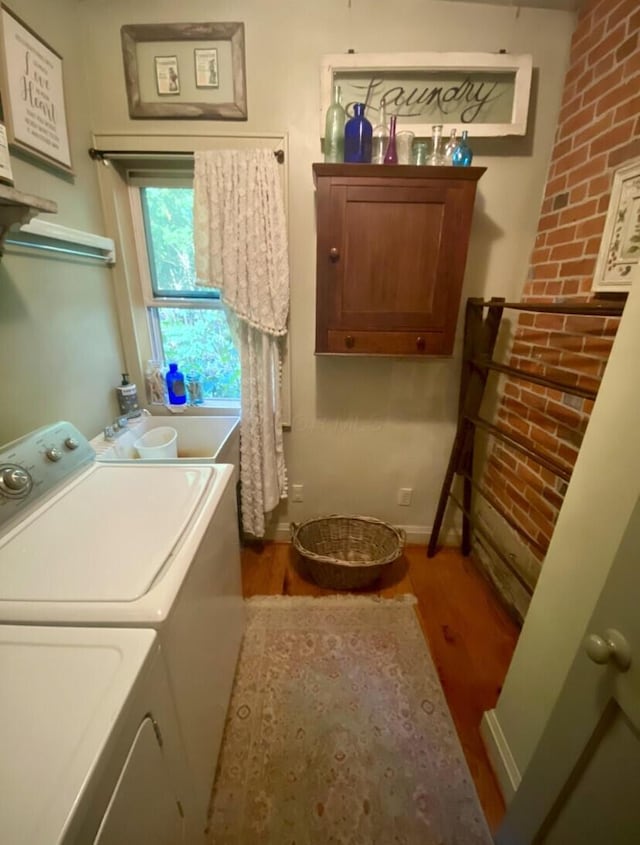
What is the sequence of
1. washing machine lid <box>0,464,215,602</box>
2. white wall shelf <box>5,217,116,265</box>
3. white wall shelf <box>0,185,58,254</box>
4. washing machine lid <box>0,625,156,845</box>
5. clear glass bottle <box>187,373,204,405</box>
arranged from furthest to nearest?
clear glass bottle <box>187,373,204,405</box>
white wall shelf <box>5,217,116,265</box>
white wall shelf <box>0,185,58,254</box>
washing machine lid <box>0,464,215,602</box>
washing machine lid <box>0,625,156,845</box>

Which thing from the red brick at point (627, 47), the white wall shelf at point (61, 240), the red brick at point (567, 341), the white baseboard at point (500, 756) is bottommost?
the white baseboard at point (500, 756)

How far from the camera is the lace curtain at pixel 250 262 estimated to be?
4.92ft

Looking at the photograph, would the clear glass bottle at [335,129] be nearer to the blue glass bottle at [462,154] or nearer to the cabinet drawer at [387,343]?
the blue glass bottle at [462,154]

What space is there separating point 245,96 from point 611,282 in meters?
1.59

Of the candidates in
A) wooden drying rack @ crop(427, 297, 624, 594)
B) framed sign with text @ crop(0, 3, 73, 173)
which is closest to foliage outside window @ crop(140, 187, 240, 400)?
framed sign with text @ crop(0, 3, 73, 173)

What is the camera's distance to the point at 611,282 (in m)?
1.21

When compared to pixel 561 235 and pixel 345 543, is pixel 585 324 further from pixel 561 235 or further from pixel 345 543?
pixel 345 543

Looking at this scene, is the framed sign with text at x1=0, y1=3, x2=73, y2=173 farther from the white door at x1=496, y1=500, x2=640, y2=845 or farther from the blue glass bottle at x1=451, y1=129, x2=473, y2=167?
the white door at x1=496, y1=500, x2=640, y2=845

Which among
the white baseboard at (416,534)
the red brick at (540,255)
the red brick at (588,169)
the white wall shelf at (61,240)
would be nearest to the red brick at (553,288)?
the red brick at (540,255)

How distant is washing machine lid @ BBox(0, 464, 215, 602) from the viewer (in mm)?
732

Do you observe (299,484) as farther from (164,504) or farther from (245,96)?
(245,96)

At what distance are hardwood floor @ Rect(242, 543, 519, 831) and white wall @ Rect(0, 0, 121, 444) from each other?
1.19m

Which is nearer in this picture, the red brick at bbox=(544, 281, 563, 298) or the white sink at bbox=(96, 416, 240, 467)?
the red brick at bbox=(544, 281, 563, 298)

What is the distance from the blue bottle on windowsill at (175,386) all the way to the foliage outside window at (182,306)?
116mm
